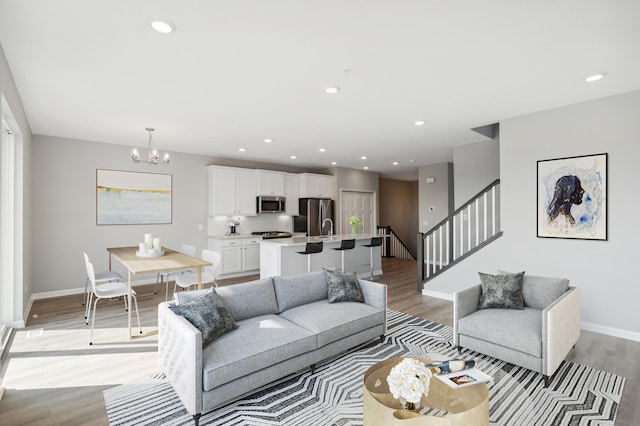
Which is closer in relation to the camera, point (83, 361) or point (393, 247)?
point (83, 361)

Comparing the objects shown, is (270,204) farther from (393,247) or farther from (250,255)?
(393,247)

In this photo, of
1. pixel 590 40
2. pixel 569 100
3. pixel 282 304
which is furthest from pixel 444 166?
pixel 282 304

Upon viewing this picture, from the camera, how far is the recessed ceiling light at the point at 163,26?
87.8 inches

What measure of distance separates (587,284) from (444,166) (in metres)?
4.94

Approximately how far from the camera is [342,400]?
8.32 feet

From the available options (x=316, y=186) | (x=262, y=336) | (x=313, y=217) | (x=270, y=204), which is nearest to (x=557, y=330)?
(x=262, y=336)

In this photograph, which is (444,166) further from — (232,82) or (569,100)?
(232,82)

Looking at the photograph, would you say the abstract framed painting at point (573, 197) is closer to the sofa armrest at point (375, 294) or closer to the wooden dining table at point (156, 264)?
the sofa armrest at point (375, 294)

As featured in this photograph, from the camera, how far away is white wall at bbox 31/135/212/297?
17.9 feet

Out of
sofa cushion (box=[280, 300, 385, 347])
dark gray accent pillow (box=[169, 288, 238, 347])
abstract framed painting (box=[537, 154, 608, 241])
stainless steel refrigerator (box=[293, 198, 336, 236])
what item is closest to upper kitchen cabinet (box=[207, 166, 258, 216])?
stainless steel refrigerator (box=[293, 198, 336, 236])

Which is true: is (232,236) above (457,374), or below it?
above

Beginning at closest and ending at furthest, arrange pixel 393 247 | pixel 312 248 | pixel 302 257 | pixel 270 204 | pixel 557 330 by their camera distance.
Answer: pixel 557 330
pixel 312 248
pixel 302 257
pixel 270 204
pixel 393 247

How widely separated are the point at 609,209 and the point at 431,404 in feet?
11.5

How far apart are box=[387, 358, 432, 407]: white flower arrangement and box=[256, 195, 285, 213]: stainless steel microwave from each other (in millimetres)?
6438
